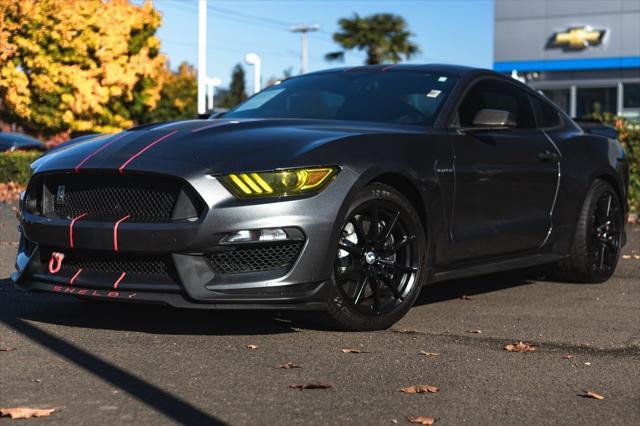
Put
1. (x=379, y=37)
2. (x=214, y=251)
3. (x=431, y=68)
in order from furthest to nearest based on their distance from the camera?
(x=379, y=37) < (x=431, y=68) < (x=214, y=251)

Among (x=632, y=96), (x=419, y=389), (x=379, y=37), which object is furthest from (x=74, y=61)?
(x=379, y=37)

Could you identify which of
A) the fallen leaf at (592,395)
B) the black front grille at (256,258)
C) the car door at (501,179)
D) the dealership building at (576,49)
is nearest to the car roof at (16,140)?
the dealership building at (576,49)

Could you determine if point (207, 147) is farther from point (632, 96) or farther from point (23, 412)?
point (632, 96)

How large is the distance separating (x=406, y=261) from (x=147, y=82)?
18364mm

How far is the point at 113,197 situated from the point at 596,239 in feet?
12.7

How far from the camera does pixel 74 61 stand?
2167 cm

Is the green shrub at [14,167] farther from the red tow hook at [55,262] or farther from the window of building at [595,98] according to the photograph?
the window of building at [595,98]

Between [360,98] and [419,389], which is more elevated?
[360,98]

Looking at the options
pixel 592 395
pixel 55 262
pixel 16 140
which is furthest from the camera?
pixel 16 140

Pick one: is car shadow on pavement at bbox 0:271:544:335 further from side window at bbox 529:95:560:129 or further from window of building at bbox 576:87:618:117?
window of building at bbox 576:87:618:117

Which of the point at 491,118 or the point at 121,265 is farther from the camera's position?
the point at 491,118

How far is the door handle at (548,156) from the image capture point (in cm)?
671

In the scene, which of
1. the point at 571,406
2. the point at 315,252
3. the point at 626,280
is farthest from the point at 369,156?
the point at 626,280

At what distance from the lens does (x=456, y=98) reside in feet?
20.6
